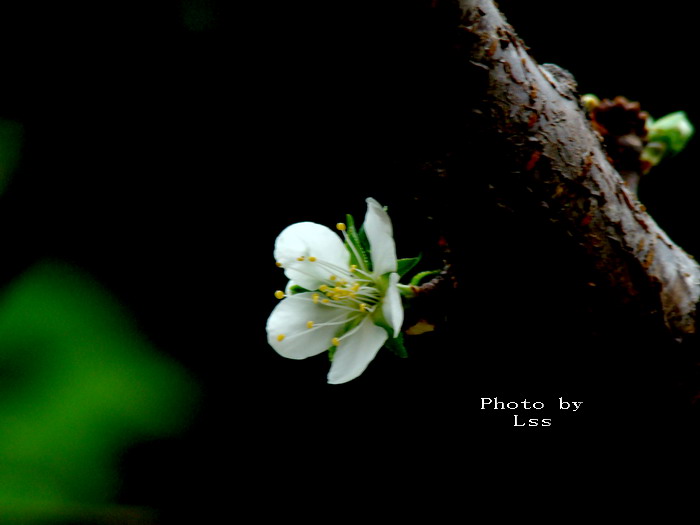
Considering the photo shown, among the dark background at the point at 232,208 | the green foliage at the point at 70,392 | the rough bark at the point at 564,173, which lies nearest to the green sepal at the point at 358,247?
the rough bark at the point at 564,173

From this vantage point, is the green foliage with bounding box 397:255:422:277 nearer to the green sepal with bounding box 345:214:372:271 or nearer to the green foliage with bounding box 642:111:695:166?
the green sepal with bounding box 345:214:372:271

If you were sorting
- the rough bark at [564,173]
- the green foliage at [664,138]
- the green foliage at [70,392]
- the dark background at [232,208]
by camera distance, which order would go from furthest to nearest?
the green foliage at [70,392] < the dark background at [232,208] < the green foliage at [664,138] < the rough bark at [564,173]

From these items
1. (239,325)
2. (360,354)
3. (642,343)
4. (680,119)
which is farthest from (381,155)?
(239,325)

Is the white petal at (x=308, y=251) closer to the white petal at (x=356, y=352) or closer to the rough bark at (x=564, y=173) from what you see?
the white petal at (x=356, y=352)

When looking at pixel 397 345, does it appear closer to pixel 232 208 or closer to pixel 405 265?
pixel 405 265

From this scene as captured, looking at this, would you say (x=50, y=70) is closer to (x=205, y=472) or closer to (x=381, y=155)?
(x=205, y=472)

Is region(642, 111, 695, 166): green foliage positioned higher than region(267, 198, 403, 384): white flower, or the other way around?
region(642, 111, 695, 166): green foliage

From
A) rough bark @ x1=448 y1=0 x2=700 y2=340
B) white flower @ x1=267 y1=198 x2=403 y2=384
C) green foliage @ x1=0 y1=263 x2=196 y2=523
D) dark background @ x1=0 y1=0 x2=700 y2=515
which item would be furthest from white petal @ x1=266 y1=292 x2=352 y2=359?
green foliage @ x1=0 y1=263 x2=196 y2=523
